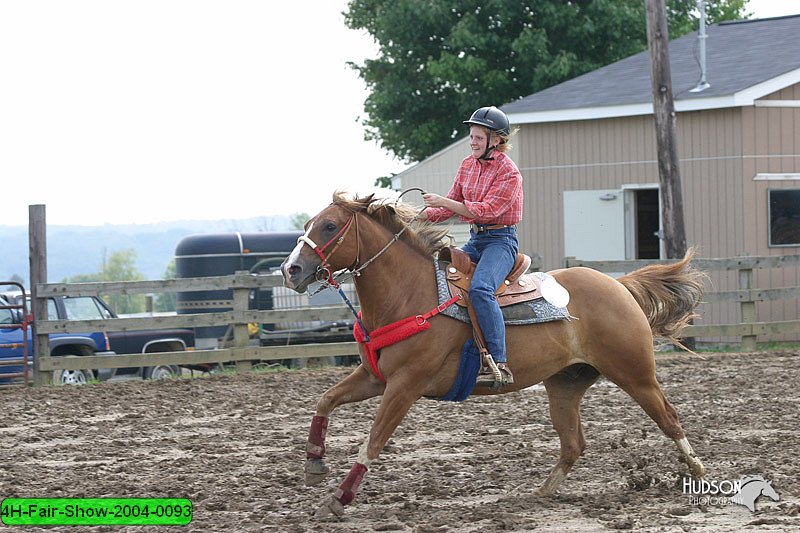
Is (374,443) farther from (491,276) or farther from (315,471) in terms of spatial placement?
(491,276)

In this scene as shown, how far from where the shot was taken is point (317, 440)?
597 cm

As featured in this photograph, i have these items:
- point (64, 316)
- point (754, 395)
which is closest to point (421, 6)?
point (64, 316)

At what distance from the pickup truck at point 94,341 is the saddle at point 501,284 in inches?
335

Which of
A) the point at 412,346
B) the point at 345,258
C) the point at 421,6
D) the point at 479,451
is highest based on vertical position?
the point at 421,6

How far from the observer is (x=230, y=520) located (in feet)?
18.8

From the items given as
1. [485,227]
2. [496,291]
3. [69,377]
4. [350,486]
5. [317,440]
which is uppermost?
[485,227]

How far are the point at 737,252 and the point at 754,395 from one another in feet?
21.8

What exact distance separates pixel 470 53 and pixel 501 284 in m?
21.3

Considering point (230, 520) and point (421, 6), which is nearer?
point (230, 520)

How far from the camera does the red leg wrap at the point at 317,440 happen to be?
5.94 m

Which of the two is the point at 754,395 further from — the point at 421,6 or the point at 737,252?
the point at 421,6

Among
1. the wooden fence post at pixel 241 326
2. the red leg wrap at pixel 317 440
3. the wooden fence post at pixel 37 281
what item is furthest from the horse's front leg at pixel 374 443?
the wooden fence post at pixel 37 281

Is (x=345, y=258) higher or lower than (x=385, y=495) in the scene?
higher

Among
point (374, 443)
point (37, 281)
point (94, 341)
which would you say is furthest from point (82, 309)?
point (374, 443)
